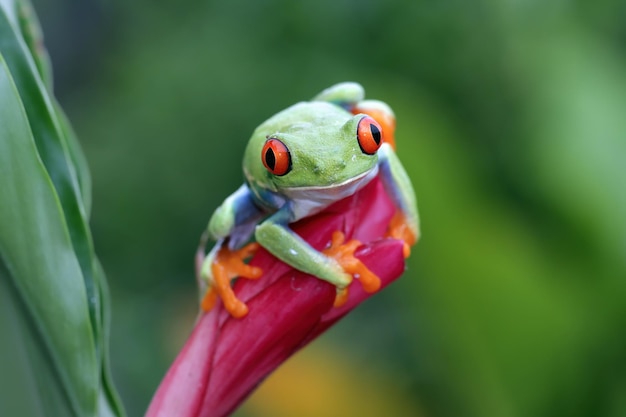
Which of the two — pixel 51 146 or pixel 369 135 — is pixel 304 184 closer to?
pixel 369 135

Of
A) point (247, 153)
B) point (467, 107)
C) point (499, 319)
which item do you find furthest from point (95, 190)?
point (247, 153)

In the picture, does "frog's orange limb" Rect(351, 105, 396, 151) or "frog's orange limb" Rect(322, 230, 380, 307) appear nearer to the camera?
"frog's orange limb" Rect(322, 230, 380, 307)

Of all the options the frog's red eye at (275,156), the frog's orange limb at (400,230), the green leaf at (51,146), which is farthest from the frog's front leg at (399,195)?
the green leaf at (51,146)

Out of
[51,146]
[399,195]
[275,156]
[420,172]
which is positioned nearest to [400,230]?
[399,195]

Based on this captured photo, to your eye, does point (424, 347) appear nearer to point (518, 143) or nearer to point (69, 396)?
point (518, 143)

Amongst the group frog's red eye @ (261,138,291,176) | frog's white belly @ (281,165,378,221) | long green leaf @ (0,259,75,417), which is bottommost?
long green leaf @ (0,259,75,417)

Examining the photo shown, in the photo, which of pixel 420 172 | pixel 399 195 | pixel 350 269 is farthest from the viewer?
pixel 420 172

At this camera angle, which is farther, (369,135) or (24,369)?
(369,135)

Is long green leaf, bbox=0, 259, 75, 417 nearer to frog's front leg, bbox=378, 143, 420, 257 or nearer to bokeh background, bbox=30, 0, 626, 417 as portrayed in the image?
frog's front leg, bbox=378, 143, 420, 257

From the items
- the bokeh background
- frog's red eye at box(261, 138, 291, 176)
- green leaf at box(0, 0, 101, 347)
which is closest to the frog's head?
frog's red eye at box(261, 138, 291, 176)
